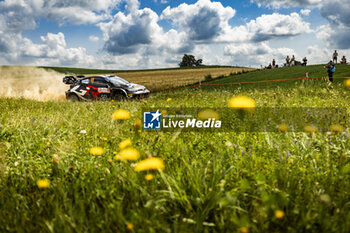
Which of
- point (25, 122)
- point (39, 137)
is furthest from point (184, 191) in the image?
point (25, 122)

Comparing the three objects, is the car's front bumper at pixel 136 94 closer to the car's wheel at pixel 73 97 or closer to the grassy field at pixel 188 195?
the car's wheel at pixel 73 97

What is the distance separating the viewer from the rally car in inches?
555

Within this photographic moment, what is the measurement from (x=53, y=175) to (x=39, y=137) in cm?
159

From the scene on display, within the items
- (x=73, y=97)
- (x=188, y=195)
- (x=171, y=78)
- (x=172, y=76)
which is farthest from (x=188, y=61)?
(x=188, y=195)

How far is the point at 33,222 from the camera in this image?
1850mm

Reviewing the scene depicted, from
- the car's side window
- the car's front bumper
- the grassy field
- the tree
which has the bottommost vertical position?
the grassy field

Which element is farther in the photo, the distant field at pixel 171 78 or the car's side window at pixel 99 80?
the distant field at pixel 171 78

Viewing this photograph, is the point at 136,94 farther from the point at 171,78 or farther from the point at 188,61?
the point at 188,61

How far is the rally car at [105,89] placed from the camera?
1410 centimetres

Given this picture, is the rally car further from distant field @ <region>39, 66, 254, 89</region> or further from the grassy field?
distant field @ <region>39, 66, 254, 89</region>

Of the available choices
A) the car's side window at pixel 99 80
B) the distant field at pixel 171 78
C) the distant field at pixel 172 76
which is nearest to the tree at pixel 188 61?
the distant field at pixel 172 76

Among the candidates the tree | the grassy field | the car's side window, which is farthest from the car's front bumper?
the tree

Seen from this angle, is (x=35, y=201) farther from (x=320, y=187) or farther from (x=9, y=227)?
(x=320, y=187)

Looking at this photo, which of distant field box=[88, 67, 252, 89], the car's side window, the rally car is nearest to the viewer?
the rally car
